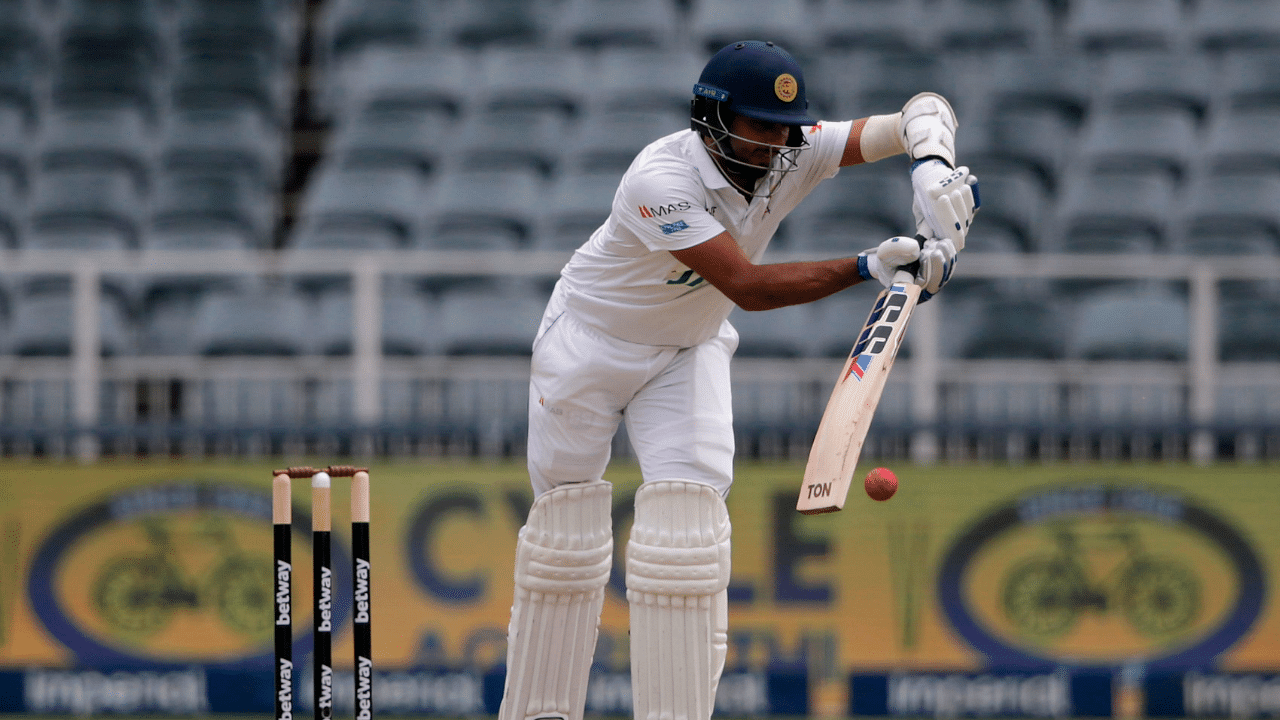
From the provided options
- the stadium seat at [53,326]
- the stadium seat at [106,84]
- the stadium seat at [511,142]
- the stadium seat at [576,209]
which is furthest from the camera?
the stadium seat at [106,84]

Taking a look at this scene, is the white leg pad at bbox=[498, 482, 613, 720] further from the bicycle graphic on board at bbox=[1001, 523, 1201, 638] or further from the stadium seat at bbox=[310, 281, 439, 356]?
the stadium seat at bbox=[310, 281, 439, 356]

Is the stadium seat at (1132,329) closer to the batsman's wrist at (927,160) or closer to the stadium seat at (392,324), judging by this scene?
the stadium seat at (392,324)

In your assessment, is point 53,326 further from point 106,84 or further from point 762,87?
point 762,87

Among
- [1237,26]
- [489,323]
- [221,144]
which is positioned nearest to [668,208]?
[489,323]

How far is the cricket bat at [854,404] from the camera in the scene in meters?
3.88

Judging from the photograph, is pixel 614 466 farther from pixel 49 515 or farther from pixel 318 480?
pixel 318 480

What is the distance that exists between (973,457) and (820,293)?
11.0ft

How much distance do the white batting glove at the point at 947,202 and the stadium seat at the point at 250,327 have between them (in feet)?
15.6

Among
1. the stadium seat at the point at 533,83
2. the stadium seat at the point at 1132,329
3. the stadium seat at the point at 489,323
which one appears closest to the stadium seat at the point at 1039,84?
the stadium seat at the point at 1132,329

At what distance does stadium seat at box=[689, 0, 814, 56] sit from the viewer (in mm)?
9859

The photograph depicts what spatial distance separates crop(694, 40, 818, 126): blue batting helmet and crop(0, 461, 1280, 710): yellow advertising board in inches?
121

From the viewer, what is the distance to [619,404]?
4.48 m

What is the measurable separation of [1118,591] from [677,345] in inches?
129

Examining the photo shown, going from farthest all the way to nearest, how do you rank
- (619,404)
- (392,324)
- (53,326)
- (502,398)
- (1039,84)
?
1. (1039,84)
2. (53,326)
3. (392,324)
4. (502,398)
5. (619,404)
